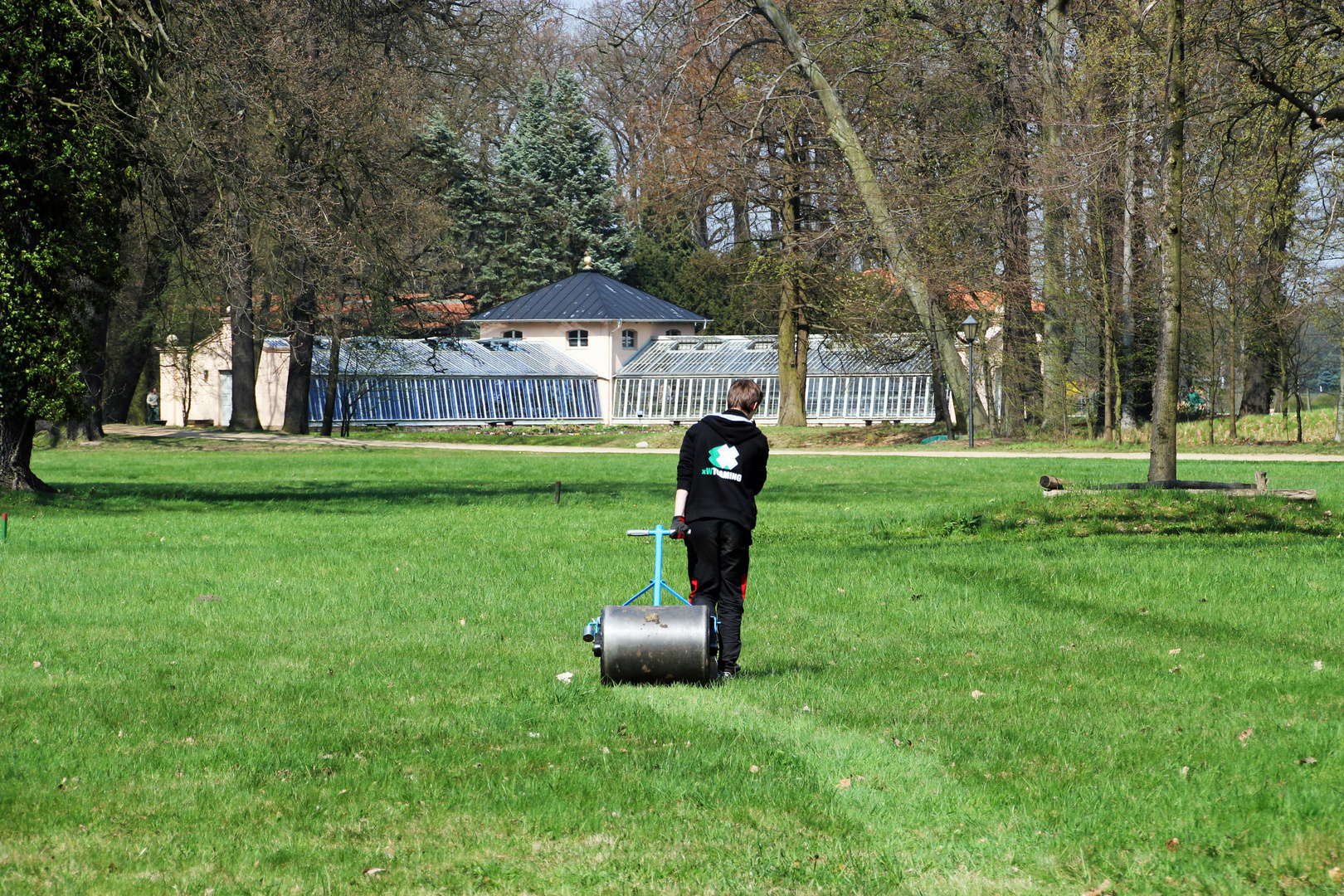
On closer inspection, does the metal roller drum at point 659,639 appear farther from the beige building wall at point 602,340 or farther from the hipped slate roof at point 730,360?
the beige building wall at point 602,340

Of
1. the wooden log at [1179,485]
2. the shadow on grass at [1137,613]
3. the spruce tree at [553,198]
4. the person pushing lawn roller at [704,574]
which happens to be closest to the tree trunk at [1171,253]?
the wooden log at [1179,485]

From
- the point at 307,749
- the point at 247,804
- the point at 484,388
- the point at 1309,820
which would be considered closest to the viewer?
the point at 1309,820

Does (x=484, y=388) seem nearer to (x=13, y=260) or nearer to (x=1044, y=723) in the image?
(x=13, y=260)

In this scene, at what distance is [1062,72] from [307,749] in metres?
27.8

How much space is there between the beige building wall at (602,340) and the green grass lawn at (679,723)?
45.8 meters

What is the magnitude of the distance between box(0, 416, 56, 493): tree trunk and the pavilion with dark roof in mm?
40742

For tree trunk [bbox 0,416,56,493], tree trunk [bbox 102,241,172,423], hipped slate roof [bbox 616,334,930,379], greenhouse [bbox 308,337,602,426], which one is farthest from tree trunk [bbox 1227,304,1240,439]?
greenhouse [bbox 308,337,602,426]

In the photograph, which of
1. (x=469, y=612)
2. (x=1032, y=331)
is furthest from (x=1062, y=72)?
(x=469, y=612)

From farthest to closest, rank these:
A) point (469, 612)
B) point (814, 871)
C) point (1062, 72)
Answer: point (1062, 72) → point (469, 612) → point (814, 871)

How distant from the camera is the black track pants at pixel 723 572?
744 centimetres

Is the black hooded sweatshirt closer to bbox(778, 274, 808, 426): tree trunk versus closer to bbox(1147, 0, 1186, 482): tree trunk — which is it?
bbox(1147, 0, 1186, 482): tree trunk

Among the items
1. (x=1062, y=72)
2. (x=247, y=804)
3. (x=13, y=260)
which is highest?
(x=1062, y=72)

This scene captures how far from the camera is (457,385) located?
5688 centimetres

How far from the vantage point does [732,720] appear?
6.59 m
